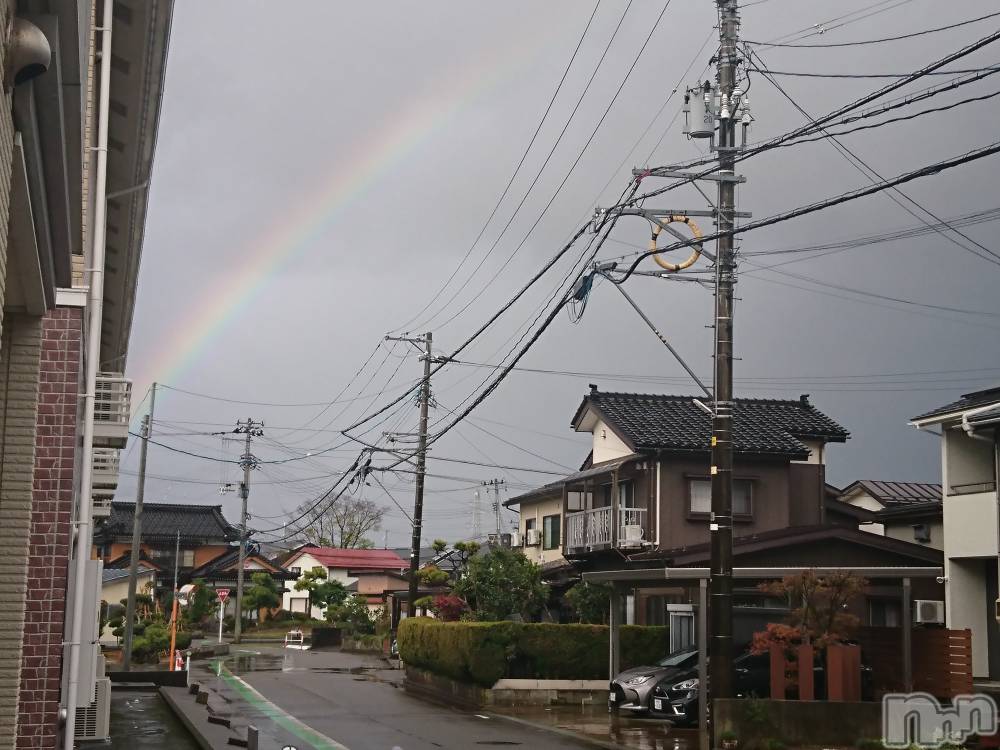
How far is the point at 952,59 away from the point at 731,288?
6381 mm

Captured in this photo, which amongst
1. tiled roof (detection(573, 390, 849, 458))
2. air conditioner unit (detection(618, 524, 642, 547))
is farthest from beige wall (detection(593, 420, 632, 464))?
air conditioner unit (detection(618, 524, 642, 547))

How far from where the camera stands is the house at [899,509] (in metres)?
30.2

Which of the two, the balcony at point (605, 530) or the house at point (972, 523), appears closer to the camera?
the house at point (972, 523)

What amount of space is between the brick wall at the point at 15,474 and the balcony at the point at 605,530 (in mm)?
25174

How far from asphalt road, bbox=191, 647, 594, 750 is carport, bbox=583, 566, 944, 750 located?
7.71 ft

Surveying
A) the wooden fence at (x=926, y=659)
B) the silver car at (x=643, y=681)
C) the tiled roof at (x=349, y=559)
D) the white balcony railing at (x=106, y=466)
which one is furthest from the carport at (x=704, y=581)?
the tiled roof at (x=349, y=559)

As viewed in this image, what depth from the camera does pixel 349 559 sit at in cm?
8588

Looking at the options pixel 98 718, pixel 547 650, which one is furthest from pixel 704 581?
pixel 98 718

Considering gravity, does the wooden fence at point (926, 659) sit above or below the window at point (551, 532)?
below

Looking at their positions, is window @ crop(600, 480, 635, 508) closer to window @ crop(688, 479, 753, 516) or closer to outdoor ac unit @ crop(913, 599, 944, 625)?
window @ crop(688, 479, 753, 516)

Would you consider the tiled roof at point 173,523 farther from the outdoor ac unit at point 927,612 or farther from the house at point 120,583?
the outdoor ac unit at point 927,612

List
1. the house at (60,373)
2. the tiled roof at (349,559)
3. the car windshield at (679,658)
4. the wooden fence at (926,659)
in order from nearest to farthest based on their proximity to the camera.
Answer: the house at (60,373) < the wooden fence at (926,659) < the car windshield at (679,658) < the tiled roof at (349,559)

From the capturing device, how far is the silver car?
23266 millimetres

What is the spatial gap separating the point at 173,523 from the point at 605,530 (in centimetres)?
5678
